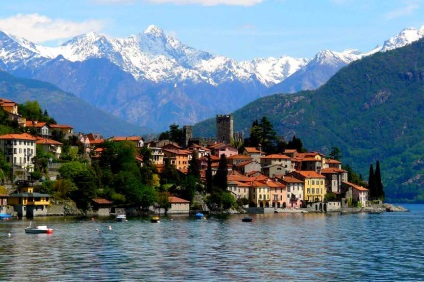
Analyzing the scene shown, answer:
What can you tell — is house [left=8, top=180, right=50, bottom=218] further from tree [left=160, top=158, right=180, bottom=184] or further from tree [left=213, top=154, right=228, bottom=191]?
tree [left=213, top=154, right=228, bottom=191]

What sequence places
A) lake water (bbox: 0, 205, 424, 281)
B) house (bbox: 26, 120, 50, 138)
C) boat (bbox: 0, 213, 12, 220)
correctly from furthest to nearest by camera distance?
house (bbox: 26, 120, 50, 138)
boat (bbox: 0, 213, 12, 220)
lake water (bbox: 0, 205, 424, 281)

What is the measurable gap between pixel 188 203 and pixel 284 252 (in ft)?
283

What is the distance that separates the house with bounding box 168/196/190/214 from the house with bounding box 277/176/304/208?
31.5 metres

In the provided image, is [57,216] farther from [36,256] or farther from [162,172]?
[36,256]

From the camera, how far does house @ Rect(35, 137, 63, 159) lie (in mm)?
171387

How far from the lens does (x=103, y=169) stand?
171500 millimetres

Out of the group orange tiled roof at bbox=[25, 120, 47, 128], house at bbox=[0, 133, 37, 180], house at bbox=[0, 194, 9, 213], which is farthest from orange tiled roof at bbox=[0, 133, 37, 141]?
house at bbox=[0, 194, 9, 213]

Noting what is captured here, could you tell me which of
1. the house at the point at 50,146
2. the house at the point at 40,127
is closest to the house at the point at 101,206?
the house at the point at 50,146

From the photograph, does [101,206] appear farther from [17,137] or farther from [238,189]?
[238,189]

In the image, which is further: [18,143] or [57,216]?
[18,143]

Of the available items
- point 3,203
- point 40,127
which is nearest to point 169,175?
point 40,127

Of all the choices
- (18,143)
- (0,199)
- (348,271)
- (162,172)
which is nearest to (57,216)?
(0,199)

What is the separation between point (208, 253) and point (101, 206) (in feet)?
252

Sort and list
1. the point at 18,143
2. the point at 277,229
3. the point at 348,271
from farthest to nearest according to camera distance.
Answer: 1. the point at 18,143
2. the point at 277,229
3. the point at 348,271
